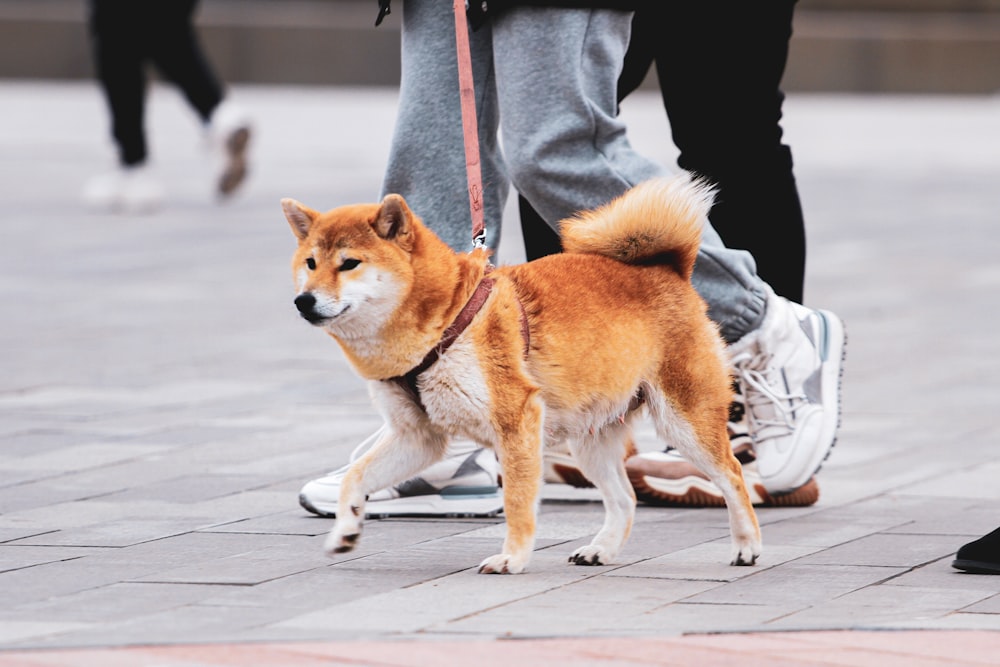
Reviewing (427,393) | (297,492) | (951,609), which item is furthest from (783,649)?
(297,492)

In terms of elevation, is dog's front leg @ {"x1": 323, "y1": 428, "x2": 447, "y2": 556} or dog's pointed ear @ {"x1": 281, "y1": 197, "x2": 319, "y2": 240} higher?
dog's pointed ear @ {"x1": 281, "y1": 197, "x2": 319, "y2": 240}

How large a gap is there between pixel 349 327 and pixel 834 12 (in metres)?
19.0

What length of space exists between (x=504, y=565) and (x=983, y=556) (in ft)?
3.23

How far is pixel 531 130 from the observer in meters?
4.27

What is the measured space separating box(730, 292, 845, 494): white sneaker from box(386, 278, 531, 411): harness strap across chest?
1015mm

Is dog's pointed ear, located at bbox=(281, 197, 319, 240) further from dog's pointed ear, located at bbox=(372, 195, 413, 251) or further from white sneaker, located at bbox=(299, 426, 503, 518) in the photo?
white sneaker, located at bbox=(299, 426, 503, 518)

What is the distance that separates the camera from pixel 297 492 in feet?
15.6

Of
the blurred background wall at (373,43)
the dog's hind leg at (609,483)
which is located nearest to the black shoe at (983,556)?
the dog's hind leg at (609,483)

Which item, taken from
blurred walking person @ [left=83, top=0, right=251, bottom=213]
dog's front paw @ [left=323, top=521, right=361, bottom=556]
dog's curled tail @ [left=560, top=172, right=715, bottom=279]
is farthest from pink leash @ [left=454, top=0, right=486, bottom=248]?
blurred walking person @ [left=83, top=0, right=251, bottom=213]

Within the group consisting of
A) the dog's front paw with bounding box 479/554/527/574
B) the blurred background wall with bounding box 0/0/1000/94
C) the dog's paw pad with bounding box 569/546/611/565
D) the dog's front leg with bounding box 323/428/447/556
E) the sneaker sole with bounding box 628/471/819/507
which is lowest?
the blurred background wall with bounding box 0/0/1000/94

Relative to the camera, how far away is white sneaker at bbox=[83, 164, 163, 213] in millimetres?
11758

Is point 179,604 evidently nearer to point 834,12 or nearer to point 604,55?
point 604,55

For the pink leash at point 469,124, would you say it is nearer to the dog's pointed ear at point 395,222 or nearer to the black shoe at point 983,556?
the dog's pointed ear at point 395,222

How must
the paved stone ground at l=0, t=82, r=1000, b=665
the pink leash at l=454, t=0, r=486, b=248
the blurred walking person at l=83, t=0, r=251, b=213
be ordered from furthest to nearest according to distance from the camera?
the blurred walking person at l=83, t=0, r=251, b=213 < the pink leash at l=454, t=0, r=486, b=248 < the paved stone ground at l=0, t=82, r=1000, b=665
